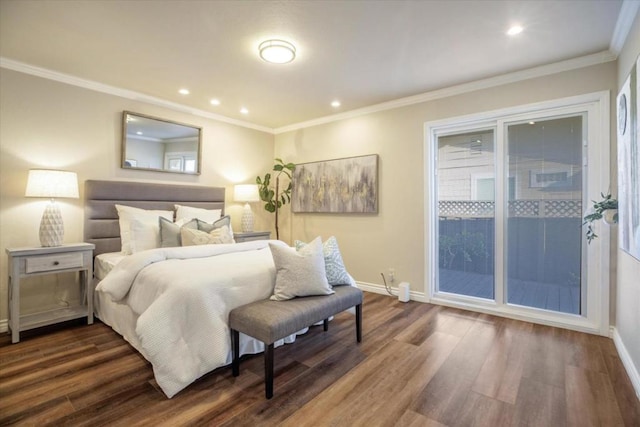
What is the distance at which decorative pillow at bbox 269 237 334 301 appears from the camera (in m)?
2.30

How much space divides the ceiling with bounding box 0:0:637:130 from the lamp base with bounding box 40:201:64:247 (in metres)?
1.41

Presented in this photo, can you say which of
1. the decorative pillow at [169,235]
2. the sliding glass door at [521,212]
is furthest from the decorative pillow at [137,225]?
the sliding glass door at [521,212]

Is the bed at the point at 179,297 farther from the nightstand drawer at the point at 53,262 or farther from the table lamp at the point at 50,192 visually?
the table lamp at the point at 50,192

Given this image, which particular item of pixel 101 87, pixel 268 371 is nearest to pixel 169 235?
pixel 101 87

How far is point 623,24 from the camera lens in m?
2.24

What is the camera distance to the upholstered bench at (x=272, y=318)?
1880mm

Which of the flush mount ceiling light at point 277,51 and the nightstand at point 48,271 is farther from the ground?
the flush mount ceiling light at point 277,51

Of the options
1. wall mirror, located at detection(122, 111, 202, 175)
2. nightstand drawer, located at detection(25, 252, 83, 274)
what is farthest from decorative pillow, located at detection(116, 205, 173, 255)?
wall mirror, located at detection(122, 111, 202, 175)

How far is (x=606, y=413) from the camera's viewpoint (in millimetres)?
1737

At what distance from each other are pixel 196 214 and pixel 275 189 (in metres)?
1.70

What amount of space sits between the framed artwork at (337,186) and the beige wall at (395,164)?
0.12m

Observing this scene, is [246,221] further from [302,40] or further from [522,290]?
[522,290]

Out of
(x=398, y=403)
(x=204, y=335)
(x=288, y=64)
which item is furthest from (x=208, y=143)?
(x=398, y=403)

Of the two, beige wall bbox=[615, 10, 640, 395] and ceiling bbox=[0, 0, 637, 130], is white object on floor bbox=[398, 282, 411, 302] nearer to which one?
beige wall bbox=[615, 10, 640, 395]
